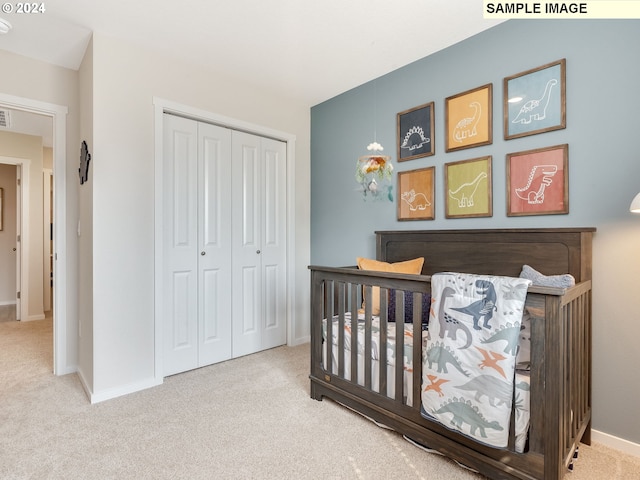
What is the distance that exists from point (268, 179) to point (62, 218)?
1634 millimetres

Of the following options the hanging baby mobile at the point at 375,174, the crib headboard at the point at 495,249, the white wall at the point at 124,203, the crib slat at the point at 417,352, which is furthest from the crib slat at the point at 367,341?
the white wall at the point at 124,203

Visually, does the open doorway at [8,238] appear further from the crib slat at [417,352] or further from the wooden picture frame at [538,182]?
the wooden picture frame at [538,182]

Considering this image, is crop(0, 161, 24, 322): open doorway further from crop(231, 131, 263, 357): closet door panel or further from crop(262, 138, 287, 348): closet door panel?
crop(262, 138, 287, 348): closet door panel

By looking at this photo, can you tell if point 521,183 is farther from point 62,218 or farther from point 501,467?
point 62,218

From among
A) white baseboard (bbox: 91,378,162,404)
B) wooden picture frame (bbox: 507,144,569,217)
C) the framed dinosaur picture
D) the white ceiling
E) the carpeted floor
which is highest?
the white ceiling

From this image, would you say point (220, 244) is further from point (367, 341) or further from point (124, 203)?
point (367, 341)

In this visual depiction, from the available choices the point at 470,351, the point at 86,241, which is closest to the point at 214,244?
the point at 86,241

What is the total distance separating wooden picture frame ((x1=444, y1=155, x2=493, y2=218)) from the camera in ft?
7.09

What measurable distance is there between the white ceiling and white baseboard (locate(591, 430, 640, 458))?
2384mm

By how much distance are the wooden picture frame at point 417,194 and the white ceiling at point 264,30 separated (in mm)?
850

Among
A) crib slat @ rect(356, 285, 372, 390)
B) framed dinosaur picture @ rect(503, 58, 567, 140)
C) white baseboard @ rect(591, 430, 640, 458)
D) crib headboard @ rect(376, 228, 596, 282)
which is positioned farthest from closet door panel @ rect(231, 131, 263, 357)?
white baseboard @ rect(591, 430, 640, 458)

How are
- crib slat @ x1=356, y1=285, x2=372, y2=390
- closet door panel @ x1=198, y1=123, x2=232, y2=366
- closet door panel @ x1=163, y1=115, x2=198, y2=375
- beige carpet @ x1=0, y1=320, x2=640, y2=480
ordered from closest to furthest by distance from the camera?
beige carpet @ x1=0, y1=320, x2=640, y2=480 < crib slat @ x1=356, y1=285, x2=372, y2=390 < closet door panel @ x1=163, y1=115, x2=198, y2=375 < closet door panel @ x1=198, y1=123, x2=232, y2=366

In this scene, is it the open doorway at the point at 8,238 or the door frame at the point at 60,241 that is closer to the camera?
the door frame at the point at 60,241

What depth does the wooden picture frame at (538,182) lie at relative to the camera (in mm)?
1873
